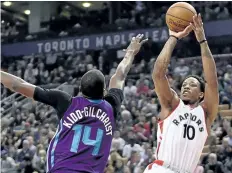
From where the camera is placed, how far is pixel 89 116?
15.8 feet

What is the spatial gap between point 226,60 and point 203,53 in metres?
13.1

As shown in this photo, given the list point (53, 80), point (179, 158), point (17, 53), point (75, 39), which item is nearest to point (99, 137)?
point (179, 158)

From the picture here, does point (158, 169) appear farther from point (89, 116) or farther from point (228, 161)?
point (228, 161)

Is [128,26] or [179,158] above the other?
[128,26]

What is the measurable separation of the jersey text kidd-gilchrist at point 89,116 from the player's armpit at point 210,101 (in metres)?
1.25

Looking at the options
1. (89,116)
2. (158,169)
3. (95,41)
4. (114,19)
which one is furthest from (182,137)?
(114,19)

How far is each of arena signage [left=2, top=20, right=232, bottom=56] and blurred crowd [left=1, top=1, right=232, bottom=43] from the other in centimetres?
25

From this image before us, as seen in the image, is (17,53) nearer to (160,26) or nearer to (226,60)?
(160,26)

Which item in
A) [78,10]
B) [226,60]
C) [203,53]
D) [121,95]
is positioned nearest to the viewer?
[121,95]

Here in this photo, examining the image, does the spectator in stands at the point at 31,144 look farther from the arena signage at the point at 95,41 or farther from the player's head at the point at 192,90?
the player's head at the point at 192,90

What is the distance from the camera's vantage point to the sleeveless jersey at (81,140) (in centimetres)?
469

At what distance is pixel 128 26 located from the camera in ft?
80.4

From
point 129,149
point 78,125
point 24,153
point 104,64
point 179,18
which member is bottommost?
point 24,153

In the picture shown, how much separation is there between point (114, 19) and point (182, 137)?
22.8 m
